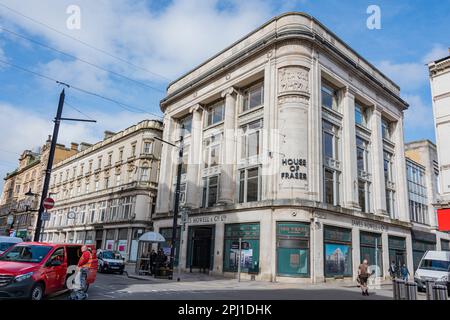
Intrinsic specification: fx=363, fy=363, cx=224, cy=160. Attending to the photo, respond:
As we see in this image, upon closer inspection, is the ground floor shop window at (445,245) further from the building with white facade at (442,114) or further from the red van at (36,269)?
the red van at (36,269)

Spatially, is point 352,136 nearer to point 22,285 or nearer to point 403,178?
point 403,178

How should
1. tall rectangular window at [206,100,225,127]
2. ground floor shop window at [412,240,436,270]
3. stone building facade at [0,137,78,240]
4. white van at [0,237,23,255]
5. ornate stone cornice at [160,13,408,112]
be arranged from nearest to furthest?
white van at [0,237,23,255]
ornate stone cornice at [160,13,408,112]
tall rectangular window at [206,100,225,127]
ground floor shop window at [412,240,436,270]
stone building facade at [0,137,78,240]

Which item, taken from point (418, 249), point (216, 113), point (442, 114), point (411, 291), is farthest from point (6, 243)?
point (418, 249)

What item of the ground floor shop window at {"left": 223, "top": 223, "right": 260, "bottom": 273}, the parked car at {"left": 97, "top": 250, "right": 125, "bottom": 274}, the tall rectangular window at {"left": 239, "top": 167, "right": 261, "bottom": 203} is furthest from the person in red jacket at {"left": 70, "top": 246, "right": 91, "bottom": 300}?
the tall rectangular window at {"left": 239, "top": 167, "right": 261, "bottom": 203}

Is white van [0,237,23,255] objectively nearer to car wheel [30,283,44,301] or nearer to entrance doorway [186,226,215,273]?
car wheel [30,283,44,301]

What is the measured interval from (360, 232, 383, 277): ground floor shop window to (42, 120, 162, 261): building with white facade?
79.4 ft

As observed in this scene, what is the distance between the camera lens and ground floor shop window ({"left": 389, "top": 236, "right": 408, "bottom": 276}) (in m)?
31.9

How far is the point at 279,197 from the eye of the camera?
25062 millimetres

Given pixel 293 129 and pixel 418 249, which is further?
pixel 418 249

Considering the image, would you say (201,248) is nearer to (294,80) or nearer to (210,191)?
(210,191)

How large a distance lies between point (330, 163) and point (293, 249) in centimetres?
861

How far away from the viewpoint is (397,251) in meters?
32.8

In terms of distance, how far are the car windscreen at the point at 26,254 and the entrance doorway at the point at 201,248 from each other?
18.1 metres

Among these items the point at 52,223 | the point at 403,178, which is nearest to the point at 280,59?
the point at 403,178
